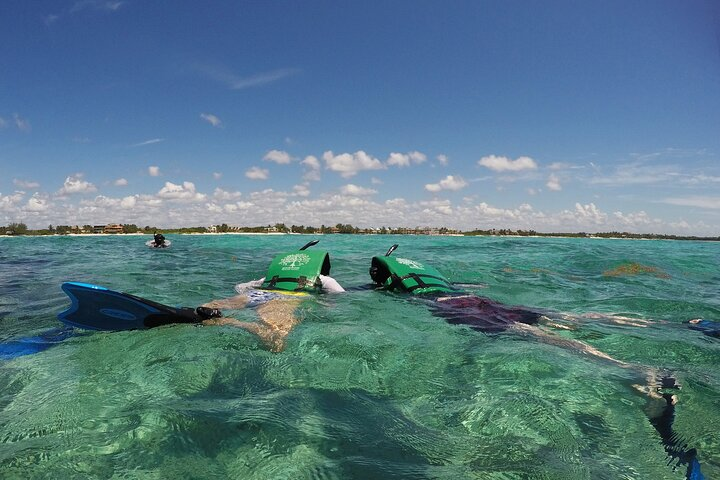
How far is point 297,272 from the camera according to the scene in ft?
26.0

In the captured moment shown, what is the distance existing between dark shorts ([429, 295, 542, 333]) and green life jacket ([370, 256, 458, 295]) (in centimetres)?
71

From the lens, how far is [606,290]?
1053 centimetres

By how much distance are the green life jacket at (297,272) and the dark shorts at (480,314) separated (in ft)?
8.26

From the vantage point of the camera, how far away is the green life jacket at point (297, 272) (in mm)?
7717

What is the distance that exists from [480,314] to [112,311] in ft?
18.3

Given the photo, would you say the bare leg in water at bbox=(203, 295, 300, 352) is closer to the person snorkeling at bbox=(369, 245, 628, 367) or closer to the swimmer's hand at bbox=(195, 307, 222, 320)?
the swimmer's hand at bbox=(195, 307, 222, 320)

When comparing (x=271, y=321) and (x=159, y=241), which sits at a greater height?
(x=159, y=241)

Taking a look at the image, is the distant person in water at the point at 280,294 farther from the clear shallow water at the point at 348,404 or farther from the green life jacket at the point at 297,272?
the clear shallow water at the point at 348,404

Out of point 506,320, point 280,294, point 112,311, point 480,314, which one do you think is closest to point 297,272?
point 280,294

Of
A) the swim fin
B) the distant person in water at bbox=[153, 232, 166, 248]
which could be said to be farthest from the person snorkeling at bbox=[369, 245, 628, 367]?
the distant person in water at bbox=[153, 232, 166, 248]

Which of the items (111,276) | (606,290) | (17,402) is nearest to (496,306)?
(606,290)

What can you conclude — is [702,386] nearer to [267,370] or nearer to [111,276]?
[267,370]

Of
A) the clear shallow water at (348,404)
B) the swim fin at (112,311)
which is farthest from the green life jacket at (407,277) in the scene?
the swim fin at (112,311)

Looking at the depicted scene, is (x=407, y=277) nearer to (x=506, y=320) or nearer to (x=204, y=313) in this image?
(x=506, y=320)
